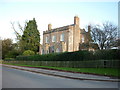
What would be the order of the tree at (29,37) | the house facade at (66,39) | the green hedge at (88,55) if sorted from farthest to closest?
the tree at (29,37), the house facade at (66,39), the green hedge at (88,55)

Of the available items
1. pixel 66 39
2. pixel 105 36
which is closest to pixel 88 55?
pixel 105 36

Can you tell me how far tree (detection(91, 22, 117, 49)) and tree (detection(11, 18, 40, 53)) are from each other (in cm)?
2803

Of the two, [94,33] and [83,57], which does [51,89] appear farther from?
[94,33]

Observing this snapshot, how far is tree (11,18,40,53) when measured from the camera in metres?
52.3

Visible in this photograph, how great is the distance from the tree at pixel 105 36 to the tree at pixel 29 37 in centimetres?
2803

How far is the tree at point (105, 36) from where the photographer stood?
3054 centimetres

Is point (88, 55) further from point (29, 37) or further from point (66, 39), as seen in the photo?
point (29, 37)

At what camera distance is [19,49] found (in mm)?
53719

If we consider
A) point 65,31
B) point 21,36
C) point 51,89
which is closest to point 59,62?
point 65,31

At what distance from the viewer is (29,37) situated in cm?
5450

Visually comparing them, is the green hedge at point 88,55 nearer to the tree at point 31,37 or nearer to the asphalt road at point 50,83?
the asphalt road at point 50,83

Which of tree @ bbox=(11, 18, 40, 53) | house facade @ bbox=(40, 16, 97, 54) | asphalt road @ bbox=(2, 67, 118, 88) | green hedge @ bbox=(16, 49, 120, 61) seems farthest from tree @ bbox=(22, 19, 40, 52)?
asphalt road @ bbox=(2, 67, 118, 88)

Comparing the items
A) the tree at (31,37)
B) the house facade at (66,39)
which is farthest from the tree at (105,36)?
the tree at (31,37)

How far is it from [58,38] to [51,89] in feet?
122
